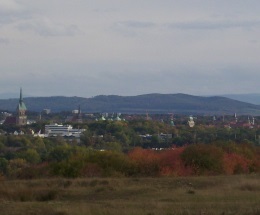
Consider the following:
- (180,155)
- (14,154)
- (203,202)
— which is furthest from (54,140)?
(203,202)

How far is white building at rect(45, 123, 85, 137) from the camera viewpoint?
4461 inches

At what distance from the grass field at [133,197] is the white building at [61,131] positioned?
264 feet

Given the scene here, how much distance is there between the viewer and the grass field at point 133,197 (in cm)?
1962

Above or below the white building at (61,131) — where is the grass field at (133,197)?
above

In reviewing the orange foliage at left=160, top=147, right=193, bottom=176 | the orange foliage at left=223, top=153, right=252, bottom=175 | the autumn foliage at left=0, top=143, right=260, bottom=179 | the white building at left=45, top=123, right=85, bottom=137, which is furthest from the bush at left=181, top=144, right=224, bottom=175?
the white building at left=45, top=123, right=85, bottom=137

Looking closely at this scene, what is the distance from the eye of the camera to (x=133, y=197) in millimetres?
24594

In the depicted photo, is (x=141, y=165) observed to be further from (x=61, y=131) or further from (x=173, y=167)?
(x=61, y=131)

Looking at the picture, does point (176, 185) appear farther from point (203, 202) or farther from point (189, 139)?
point (189, 139)

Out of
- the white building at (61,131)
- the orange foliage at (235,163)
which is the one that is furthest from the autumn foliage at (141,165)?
the white building at (61,131)

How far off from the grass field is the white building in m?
80.6

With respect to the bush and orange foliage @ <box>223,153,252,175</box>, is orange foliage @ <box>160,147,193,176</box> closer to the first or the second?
the bush

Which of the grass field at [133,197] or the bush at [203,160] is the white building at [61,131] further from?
the grass field at [133,197]

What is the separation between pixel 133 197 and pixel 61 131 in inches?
3877

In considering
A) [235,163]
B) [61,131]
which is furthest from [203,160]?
[61,131]
